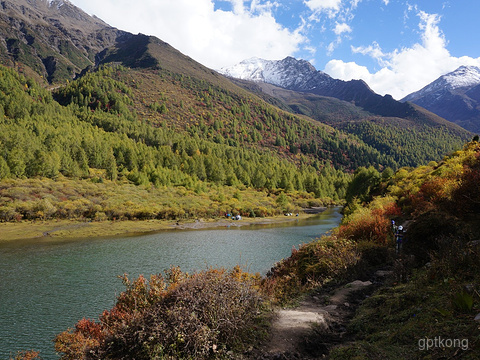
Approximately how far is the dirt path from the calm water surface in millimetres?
11162

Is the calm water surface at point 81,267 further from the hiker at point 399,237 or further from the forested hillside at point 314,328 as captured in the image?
the hiker at point 399,237

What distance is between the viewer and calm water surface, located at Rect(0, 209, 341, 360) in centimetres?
1973

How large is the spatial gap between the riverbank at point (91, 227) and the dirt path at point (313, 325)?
196 feet

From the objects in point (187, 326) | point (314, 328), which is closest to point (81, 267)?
point (187, 326)

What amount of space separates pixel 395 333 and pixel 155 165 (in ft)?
432

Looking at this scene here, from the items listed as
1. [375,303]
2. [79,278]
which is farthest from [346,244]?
[79,278]

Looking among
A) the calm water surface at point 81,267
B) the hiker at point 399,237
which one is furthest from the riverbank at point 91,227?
the hiker at point 399,237

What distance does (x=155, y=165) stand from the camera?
131 m

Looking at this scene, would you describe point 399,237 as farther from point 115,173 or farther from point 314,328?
point 115,173

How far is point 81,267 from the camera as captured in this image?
3500 cm

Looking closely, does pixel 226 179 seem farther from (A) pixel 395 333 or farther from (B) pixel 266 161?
(A) pixel 395 333

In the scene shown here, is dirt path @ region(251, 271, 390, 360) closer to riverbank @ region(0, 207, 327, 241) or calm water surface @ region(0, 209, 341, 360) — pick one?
calm water surface @ region(0, 209, 341, 360)

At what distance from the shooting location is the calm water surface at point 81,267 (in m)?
19.7

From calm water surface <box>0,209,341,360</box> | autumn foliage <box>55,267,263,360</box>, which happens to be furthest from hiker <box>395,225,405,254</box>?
calm water surface <box>0,209,341,360</box>
